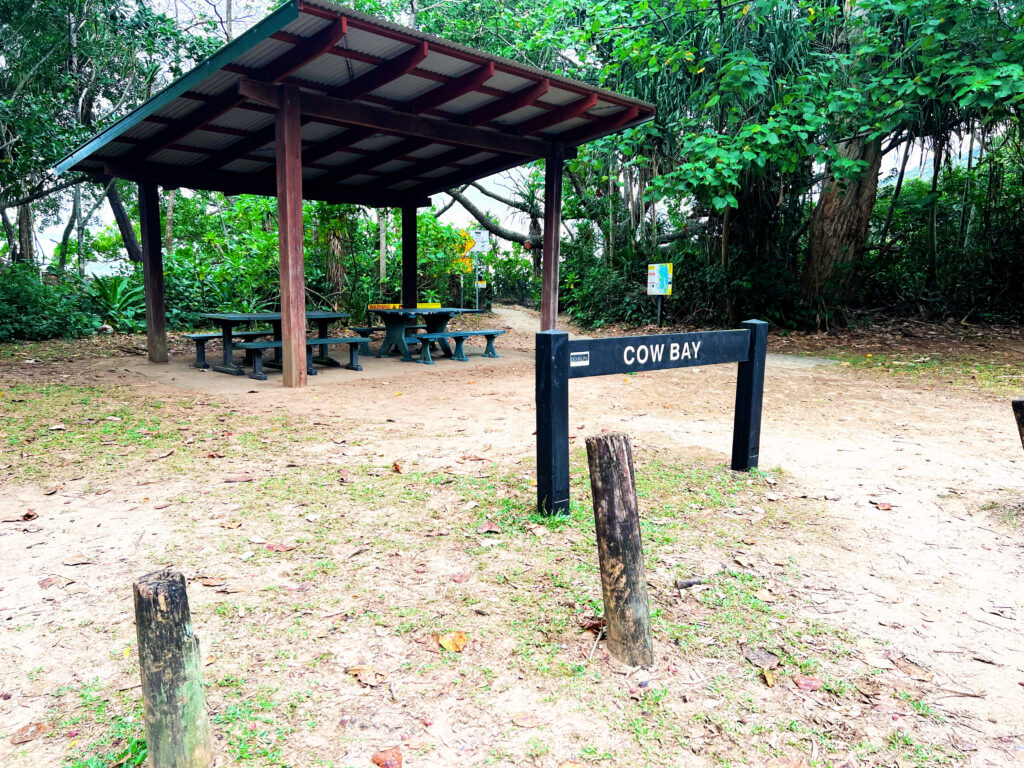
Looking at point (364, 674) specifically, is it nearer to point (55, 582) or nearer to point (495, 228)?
point (55, 582)

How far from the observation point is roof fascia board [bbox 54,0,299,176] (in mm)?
5477

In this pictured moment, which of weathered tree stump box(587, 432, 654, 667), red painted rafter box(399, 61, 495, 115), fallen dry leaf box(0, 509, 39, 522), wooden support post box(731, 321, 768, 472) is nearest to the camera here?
weathered tree stump box(587, 432, 654, 667)

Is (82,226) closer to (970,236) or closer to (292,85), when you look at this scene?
(292,85)

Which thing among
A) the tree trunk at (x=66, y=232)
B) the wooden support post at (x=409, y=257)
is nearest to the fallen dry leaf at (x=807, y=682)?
the wooden support post at (x=409, y=257)

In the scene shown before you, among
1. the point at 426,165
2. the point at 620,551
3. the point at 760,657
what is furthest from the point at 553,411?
the point at 426,165

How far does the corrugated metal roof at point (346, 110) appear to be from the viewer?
6.16m

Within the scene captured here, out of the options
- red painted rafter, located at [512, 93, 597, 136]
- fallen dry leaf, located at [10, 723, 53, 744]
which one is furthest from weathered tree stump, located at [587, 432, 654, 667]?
red painted rafter, located at [512, 93, 597, 136]

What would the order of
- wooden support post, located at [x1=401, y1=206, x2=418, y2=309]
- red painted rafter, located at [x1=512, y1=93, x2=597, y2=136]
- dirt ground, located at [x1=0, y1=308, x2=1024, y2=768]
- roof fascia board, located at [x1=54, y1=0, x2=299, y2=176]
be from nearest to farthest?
dirt ground, located at [x1=0, y1=308, x2=1024, y2=768] < roof fascia board, located at [x1=54, y1=0, x2=299, y2=176] < red painted rafter, located at [x1=512, y1=93, x2=597, y2=136] < wooden support post, located at [x1=401, y1=206, x2=418, y2=309]

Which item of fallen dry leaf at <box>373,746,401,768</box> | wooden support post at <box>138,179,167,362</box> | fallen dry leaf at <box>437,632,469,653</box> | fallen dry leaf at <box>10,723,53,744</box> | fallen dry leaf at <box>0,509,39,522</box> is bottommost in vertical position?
fallen dry leaf at <box>373,746,401,768</box>

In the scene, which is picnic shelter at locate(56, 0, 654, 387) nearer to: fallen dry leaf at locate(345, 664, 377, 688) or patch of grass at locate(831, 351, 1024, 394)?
patch of grass at locate(831, 351, 1024, 394)

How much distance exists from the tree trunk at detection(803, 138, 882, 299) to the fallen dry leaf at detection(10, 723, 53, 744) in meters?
11.7

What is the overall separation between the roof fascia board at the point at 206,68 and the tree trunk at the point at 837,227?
8711mm

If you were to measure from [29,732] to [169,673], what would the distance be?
69cm

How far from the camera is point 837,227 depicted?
11211 millimetres
